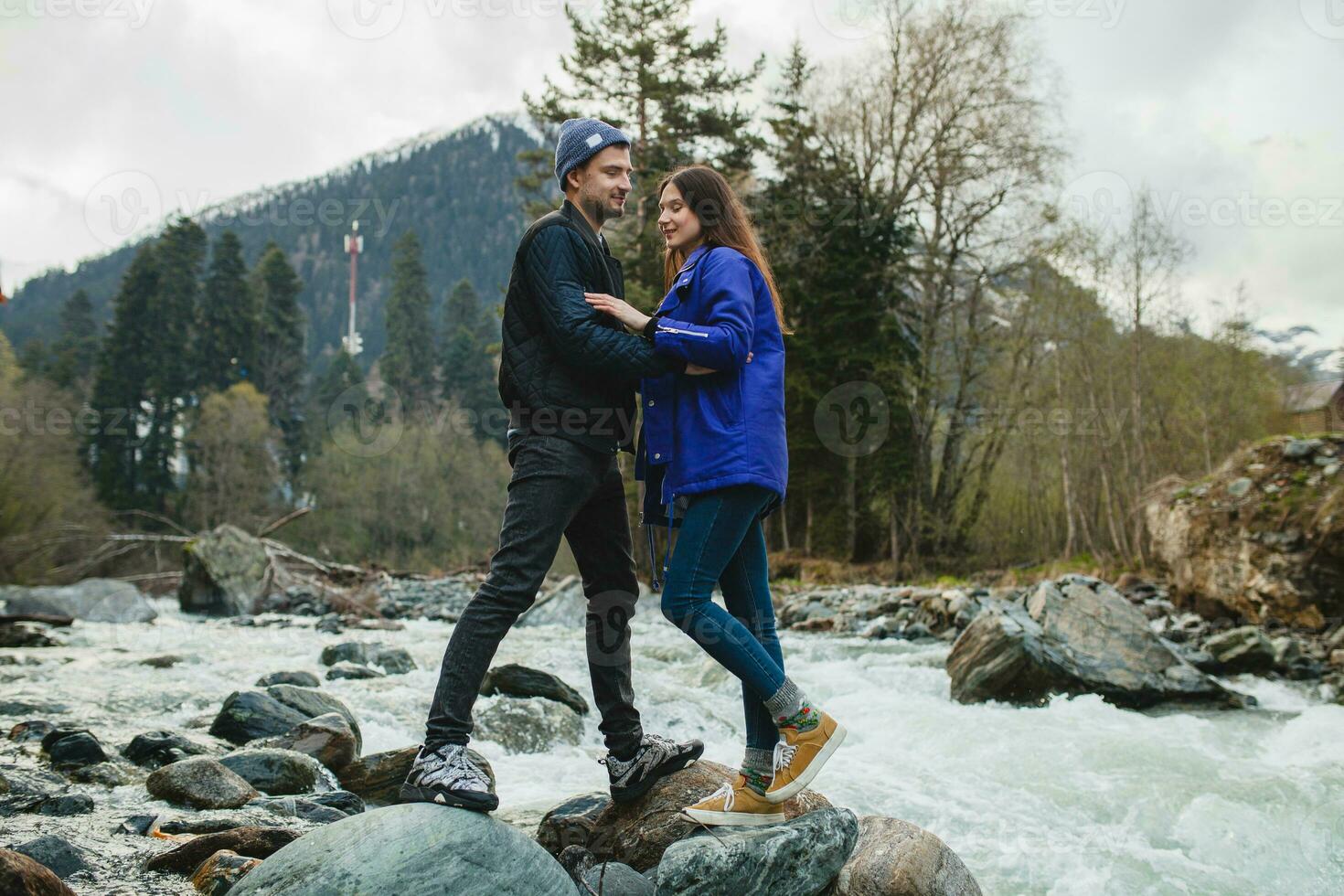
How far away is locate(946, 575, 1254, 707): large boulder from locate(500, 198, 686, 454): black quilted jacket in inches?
204

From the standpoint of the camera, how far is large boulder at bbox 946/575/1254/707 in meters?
7.12

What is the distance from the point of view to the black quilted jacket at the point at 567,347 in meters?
2.89

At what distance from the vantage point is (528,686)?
21.4 ft

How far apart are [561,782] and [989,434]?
17450 millimetres

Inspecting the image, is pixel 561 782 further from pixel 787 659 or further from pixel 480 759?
pixel 787 659

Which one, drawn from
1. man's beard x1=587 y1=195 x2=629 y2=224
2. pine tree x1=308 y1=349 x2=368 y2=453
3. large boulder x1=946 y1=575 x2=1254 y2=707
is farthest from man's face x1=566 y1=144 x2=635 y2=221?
pine tree x1=308 y1=349 x2=368 y2=453

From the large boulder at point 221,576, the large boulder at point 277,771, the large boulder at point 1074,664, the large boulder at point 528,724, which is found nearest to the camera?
the large boulder at point 277,771

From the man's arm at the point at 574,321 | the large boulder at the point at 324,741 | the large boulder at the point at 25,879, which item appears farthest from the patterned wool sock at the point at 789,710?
the large boulder at the point at 324,741

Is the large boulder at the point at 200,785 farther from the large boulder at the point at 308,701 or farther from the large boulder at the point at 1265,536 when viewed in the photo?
the large boulder at the point at 1265,536

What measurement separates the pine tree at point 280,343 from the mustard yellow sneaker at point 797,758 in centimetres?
5147

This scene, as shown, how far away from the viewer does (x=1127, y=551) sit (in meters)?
16.8

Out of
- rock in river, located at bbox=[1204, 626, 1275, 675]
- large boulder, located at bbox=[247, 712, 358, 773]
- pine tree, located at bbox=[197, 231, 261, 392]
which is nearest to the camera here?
large boulder, located at bbox=[247, 712, 358, 773]

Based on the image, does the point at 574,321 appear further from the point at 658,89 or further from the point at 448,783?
the point at 658,89

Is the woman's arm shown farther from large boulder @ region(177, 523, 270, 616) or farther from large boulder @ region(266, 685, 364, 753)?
large boulder @ region(177, 523, 270, 616)
